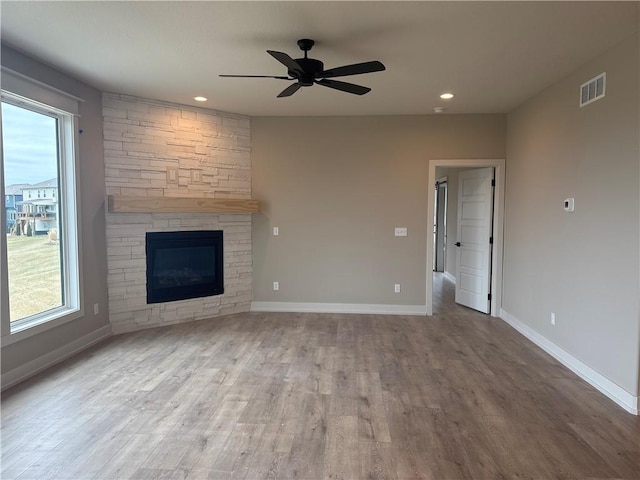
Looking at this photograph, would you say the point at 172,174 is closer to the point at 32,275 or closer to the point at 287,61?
the point at 32,275

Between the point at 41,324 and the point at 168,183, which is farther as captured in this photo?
the point at 168,183

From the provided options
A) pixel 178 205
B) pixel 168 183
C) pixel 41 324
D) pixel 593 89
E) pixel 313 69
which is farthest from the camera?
pixel 168 183

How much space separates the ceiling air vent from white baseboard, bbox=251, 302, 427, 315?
10.1ft

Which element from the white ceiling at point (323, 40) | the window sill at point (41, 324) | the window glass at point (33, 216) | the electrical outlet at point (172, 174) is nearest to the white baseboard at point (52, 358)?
the window sill at point (41, 324)

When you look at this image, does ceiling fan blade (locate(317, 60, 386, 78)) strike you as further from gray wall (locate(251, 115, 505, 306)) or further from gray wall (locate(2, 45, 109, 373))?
gray wall (locate(2, 45, 109, 373))

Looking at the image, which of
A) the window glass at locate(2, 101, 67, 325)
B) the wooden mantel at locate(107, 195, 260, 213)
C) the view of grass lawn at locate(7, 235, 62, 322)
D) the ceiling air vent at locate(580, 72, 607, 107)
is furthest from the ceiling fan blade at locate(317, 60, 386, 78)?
the view of grass lawn at locate(7, 235, 62, 322)

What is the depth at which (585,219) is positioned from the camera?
128 inches

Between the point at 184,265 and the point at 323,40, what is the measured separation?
331cm

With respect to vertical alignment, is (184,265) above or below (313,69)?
below

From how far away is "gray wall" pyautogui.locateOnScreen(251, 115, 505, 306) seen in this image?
5.17 metres

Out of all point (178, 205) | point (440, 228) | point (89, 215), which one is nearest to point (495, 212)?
point (440, 228)

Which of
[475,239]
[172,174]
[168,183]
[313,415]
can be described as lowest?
[313,415]

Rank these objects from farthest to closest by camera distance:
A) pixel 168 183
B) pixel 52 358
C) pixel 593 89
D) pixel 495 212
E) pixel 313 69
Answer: pixel 495 212, pixel 168 183, pixel 52 358, pixel 593 89, pixel 313 69

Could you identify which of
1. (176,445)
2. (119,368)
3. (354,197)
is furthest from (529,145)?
(119,368)
